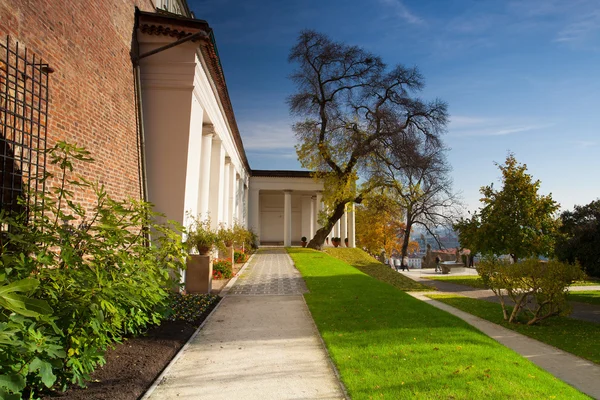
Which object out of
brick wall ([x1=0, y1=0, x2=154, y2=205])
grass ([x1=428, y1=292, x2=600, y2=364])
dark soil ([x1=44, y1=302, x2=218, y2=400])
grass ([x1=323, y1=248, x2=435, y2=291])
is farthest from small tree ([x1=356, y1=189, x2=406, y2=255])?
dark soil ([x1=44, y1=302, x2=218, y2=400])

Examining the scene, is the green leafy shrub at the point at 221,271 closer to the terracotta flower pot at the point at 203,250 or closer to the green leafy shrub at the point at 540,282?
the terracotta flower pot at the point at 203,250

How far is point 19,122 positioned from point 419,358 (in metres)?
5.91

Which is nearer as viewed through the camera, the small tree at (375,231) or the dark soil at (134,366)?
the dark soil at (134,366)

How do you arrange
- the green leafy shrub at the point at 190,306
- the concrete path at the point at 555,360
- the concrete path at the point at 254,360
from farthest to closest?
1. the green leafy shrub at the point at 190,306
2. the concrete path at the point at 555,360
3. the concrete path at the point at 254,360

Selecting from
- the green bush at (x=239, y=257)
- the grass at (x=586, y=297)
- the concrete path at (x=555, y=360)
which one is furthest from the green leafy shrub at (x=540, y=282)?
the green bush at (x=239, y=257)

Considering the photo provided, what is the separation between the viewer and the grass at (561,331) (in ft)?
24.4

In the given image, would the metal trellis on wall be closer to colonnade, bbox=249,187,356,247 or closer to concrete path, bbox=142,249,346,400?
concrete path, bbox=142,249,346,400

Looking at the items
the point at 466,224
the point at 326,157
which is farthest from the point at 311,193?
the point at 466,224

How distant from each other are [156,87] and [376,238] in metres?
37.4

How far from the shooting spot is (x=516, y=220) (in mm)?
19609

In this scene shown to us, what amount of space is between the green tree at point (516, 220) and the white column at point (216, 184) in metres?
11.9

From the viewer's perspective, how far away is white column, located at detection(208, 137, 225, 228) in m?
16.2

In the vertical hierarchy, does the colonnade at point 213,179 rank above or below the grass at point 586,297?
above

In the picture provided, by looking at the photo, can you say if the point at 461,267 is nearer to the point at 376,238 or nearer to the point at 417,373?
the point at 376,238
